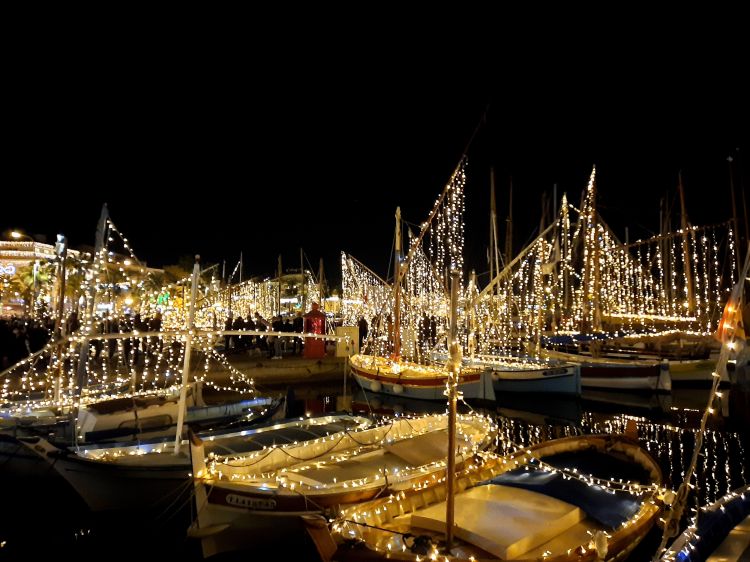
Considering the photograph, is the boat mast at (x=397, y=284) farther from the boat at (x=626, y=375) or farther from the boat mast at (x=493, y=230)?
the boat mast at (x=493, y=230)

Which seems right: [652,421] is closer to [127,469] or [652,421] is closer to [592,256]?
[592,256]

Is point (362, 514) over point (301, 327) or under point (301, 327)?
under

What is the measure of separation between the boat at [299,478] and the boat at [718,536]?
3.48m

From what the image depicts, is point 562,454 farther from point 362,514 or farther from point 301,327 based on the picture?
point 301,327

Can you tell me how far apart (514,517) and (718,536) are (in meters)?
2.31

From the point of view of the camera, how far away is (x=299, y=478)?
8.66 meters

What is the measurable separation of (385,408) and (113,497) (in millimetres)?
13098

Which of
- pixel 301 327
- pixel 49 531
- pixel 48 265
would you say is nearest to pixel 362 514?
pixel 49 531

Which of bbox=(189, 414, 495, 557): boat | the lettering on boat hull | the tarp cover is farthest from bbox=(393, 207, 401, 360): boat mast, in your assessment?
the lettering on boat hull

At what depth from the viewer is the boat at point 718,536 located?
5242mm

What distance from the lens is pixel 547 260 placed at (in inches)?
1204

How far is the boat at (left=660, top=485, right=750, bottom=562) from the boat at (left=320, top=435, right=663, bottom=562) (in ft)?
2.80

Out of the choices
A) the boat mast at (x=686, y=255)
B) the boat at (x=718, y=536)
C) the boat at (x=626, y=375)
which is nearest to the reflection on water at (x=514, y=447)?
the boat at (x=626, y=375)

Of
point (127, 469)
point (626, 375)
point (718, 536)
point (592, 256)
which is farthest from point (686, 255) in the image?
point (127, 469)
